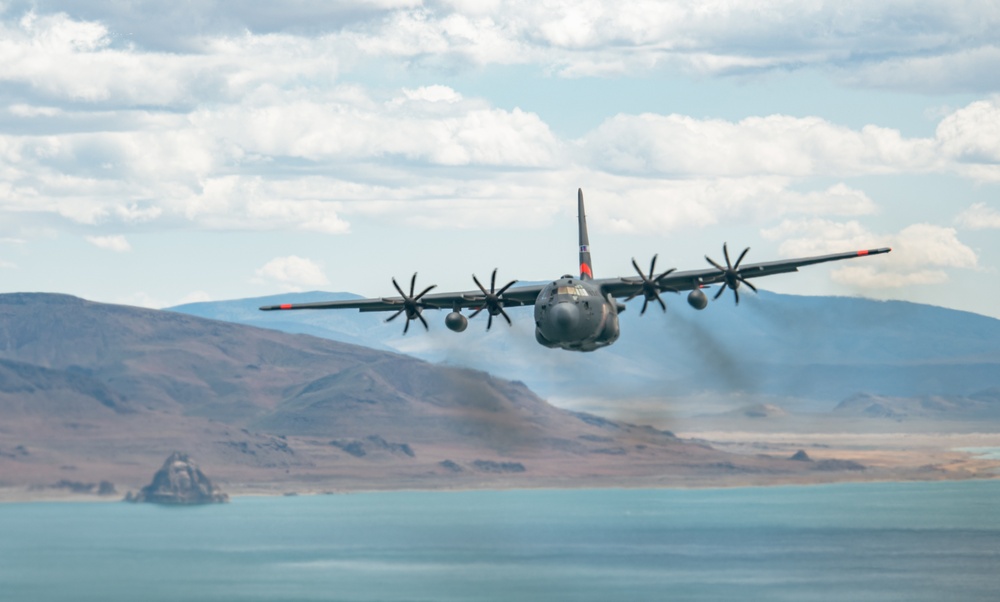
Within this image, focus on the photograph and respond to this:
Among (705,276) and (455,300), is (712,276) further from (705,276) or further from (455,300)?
(455,300)

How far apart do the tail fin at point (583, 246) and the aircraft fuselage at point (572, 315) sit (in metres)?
17.1

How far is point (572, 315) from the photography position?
92.6 metres

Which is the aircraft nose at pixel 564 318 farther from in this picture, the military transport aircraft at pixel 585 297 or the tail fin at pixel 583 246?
the tail fin at pixel 583 246

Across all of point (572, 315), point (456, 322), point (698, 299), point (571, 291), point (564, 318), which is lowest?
point (456, 322)

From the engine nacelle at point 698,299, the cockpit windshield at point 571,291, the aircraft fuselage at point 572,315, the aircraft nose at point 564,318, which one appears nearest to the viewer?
the engine nacelle at point 698,299

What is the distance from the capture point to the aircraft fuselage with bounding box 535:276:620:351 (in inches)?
3652

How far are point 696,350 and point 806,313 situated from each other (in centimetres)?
1138

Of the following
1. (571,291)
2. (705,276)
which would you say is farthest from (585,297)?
(705,276)

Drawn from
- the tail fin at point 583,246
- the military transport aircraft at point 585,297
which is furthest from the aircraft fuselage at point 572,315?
the tail fin at point 583,246

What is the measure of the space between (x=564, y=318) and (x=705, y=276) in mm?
11356

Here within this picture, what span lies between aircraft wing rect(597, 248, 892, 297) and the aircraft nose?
215 inches

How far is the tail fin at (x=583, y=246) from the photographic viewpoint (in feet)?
375

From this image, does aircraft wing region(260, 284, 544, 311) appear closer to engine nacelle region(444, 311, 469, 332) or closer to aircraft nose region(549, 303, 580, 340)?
engine nacelle region(444, 311, 469, 332)

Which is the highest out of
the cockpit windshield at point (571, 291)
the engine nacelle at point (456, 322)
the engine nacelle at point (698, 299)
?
the cockpit windshield at point (571, 291)
